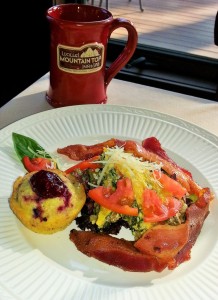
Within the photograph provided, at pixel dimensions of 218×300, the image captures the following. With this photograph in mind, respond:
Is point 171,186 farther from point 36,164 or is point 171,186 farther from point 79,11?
point 79,11

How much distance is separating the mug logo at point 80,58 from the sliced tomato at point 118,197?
0.39 meters

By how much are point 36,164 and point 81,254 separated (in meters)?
0.27

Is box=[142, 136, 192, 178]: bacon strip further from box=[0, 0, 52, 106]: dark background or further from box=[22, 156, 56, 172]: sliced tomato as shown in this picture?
box=[0, 0, 52, 106]: dark background

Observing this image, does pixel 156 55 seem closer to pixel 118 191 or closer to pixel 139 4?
pixel 139 4

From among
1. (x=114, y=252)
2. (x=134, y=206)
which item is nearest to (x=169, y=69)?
(x=134, y=206)

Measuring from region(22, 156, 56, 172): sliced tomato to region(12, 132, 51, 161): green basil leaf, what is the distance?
16mm

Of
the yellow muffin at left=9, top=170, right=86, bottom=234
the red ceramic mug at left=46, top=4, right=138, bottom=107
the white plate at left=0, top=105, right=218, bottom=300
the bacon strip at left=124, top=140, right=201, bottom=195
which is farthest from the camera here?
the red ceramic mug at left=46, top=4, right=138, bottom=107

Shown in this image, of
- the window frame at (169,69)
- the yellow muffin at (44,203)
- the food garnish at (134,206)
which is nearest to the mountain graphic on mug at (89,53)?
the food garnish at (134,206)

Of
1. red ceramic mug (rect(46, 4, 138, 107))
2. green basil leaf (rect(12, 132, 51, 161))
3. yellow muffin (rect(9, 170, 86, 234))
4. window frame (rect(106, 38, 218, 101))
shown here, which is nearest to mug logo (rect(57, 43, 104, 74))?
red ceramic mug (rect(46, 4, 138, 107))

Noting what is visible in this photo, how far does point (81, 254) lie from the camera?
33.7 inches

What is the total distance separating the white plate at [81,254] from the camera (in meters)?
0.75

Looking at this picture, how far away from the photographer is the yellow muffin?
2.82 ft

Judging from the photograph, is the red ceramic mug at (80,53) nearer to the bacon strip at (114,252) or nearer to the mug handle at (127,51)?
the mug handle at (127,51)

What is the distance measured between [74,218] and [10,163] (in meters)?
0.23
